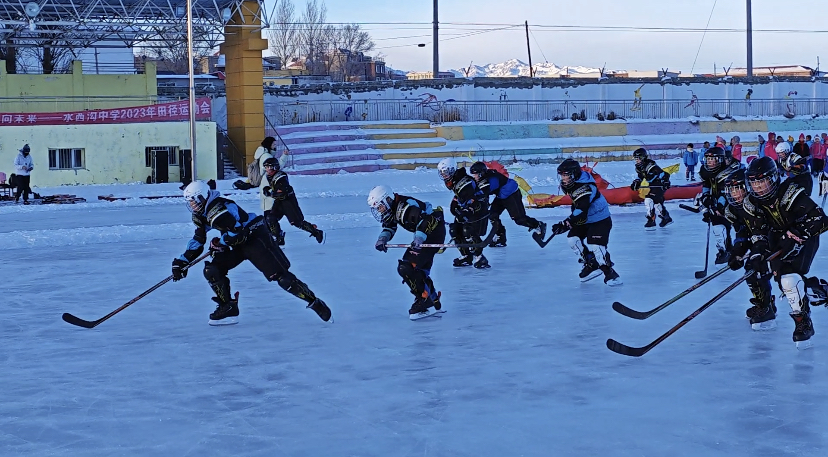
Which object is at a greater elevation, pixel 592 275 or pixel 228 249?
pixel 228 249

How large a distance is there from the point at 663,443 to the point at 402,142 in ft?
79.4

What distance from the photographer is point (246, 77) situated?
26.2m

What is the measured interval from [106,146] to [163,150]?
1.36m

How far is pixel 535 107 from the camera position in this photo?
107ft

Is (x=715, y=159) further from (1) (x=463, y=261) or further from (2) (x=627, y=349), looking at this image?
(2) (x=627, y=349)

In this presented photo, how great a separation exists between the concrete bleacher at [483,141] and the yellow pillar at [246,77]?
1212 mm

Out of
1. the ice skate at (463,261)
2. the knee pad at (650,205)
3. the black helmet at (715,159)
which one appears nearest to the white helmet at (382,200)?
the ice skate at (463,261)

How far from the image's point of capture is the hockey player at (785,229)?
5852mm

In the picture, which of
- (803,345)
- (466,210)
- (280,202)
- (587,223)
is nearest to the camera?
(803,345)

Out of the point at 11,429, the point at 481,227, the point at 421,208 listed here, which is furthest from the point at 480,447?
the point at 481,227

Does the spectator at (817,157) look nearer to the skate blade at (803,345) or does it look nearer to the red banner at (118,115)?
the red banner at (118,115)

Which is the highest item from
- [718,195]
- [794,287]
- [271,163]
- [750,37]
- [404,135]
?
[750,37]

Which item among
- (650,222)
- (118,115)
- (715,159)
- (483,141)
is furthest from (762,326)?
(483,141)

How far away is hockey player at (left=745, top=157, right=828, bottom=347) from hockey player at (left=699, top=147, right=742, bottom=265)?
3.60 metres
